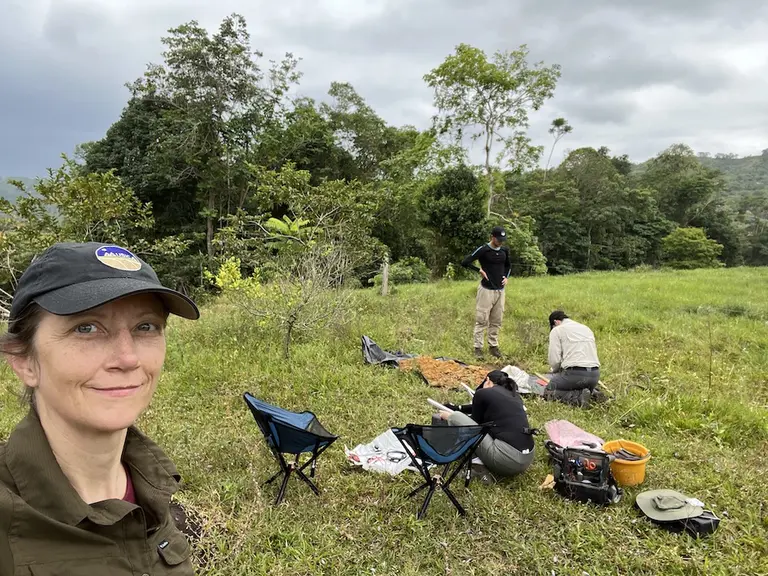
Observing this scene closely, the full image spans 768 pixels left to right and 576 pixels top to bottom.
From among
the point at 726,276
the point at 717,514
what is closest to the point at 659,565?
the point at 717,514

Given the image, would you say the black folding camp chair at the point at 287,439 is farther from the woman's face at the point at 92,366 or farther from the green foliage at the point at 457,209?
the green foliage at the point at 457,209

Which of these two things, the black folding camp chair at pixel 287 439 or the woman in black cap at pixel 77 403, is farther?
the black folding camp chair at pixel 287 439

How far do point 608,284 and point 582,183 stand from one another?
1864 cm

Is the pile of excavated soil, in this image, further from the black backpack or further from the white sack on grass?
the black backpack

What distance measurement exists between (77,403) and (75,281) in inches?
9.6

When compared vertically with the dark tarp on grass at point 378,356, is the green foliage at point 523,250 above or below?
above

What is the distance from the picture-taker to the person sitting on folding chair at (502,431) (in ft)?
11.1

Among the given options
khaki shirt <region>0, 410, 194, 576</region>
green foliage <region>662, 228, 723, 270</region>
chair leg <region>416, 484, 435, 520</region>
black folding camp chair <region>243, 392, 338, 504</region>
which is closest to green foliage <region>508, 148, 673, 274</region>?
green foliage <region>662, 228, 723, 270</region>

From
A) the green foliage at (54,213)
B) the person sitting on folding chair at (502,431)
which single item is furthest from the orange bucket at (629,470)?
the green foliage at (54,213)

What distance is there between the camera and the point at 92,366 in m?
0.86

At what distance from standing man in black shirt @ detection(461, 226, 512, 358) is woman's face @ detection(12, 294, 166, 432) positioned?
5.99 metres

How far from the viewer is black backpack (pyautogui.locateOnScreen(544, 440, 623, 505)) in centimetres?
315

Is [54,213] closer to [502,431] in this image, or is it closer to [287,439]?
[287,439]

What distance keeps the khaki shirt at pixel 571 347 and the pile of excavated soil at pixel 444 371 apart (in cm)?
97
